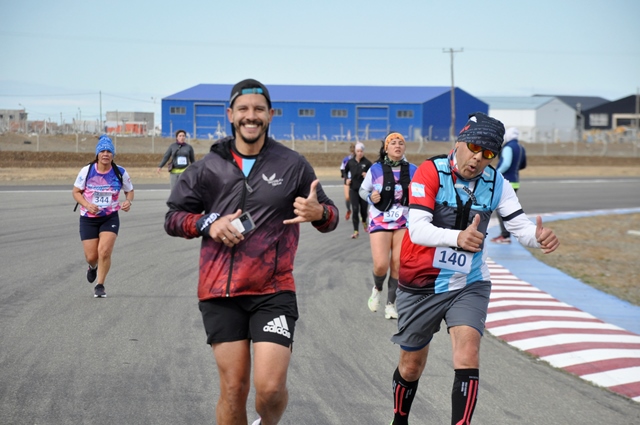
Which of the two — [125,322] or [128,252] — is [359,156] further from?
[125,322]

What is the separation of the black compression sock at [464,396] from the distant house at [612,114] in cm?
11863

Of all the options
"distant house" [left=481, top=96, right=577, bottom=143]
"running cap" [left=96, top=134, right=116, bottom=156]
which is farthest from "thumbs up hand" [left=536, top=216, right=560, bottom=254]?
"distant house" [left=481, top=96, right=577, bottom=143]

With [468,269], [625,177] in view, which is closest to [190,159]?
[468,269]

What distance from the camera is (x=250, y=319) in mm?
4633

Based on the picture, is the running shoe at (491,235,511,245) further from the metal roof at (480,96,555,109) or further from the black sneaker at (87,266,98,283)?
the metal roof at (480,96,555,109)

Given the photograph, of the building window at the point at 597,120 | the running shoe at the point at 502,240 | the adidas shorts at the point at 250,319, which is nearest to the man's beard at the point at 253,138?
the adidas shorts at the point at 250,319

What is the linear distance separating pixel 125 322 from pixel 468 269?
4.72m

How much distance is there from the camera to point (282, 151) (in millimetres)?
4777

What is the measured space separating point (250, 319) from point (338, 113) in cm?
7544

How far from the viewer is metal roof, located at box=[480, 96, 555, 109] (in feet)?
351

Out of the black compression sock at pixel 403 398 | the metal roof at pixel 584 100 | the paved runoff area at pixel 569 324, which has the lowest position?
the paved runoff area at pixel 569 324

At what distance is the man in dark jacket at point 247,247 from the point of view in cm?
454

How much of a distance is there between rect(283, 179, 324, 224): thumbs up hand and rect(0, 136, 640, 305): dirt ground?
25.2 feet

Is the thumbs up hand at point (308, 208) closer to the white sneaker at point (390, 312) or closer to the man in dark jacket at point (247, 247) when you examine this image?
the man in dark jacket at point (247, 247)
